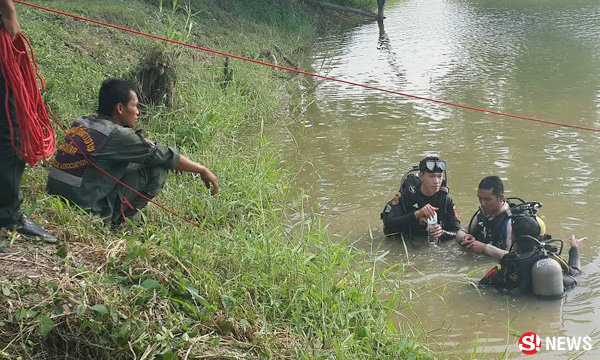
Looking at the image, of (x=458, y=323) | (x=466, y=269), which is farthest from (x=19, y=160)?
(x=466, y=269)

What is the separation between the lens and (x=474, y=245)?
6.00 metres

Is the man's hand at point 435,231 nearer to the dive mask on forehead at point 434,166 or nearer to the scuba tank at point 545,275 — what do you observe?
the dive mask on forehead at point 434,166

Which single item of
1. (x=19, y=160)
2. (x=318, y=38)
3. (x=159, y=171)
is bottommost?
(x=318, y=38)

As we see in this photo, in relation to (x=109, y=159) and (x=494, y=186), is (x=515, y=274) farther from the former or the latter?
(x=109, y=159)

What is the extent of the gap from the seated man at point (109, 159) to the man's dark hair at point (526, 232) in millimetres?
2335

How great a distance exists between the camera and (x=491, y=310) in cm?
514

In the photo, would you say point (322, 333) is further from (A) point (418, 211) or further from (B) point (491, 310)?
(A) point (418, 211)

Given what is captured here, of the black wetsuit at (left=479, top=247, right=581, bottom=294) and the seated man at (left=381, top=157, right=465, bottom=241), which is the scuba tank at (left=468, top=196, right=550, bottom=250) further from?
the black wetsuit at (left=479, top=247, right=581, bottom=294)

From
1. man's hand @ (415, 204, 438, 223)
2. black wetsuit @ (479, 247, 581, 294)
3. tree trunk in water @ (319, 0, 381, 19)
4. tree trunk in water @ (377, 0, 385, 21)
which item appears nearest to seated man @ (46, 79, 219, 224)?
man's hand @ (415, 204, 438, 223)

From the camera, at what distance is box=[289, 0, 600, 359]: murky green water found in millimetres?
5123

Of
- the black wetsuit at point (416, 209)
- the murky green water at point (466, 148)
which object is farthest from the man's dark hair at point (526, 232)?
the black wetsuit at point (416, 209)

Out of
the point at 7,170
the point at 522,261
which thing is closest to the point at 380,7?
the point at 522,261

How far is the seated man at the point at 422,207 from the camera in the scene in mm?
6320

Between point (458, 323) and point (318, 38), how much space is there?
16934mm
